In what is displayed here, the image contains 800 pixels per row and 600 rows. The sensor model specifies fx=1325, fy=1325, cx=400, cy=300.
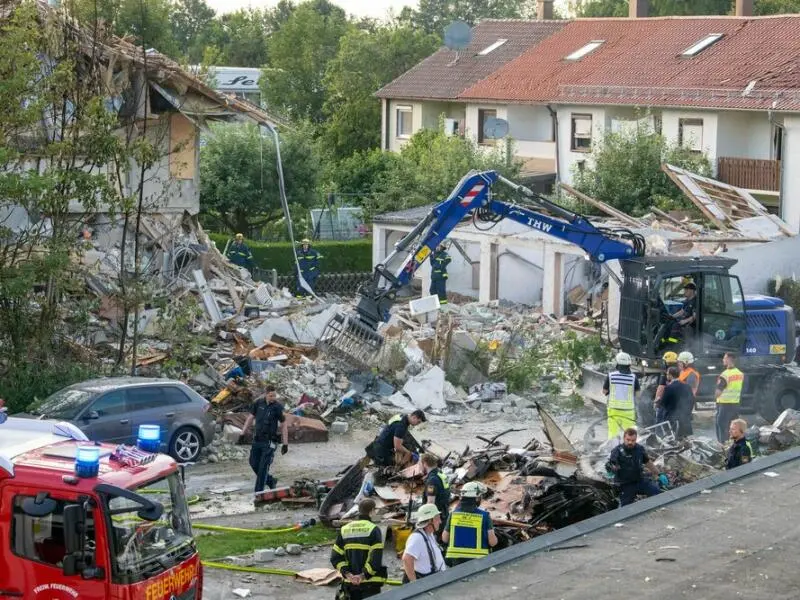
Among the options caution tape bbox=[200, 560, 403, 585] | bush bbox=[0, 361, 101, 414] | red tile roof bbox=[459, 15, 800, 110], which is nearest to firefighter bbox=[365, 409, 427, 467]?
caution tape bbox=[200, 560, 403, 585]

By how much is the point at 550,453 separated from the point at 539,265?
18.1 metres

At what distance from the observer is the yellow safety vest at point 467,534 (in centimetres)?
1182

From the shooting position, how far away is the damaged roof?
51.0 meters

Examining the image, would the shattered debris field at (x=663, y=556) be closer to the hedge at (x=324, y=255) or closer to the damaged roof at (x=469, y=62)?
the hedge at (x=324, y=255)

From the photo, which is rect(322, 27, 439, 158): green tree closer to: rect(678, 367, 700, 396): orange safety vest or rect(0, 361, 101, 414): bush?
rect(0, 361, 101, 414): bush

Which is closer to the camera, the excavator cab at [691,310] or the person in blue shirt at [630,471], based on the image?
the person in blue shirt at [630,471]

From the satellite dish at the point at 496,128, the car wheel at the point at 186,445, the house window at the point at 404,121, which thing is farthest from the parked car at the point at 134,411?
the house window at the point at 404,121

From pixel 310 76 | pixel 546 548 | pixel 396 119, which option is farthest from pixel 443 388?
pixel 310 76

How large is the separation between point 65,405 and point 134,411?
0.96 meters

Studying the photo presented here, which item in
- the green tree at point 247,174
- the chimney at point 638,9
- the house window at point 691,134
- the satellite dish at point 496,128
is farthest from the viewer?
the chimney at point 638,9

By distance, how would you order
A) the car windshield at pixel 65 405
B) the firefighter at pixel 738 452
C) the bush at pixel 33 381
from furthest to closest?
the bush at pixel 33 381 < the car windshield at pixel 65 405 < the firefighter at pixel 738 452

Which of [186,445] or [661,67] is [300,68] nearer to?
[661,67]

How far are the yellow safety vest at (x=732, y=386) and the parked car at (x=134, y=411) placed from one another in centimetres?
758

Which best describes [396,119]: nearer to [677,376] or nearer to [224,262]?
[224,262]
